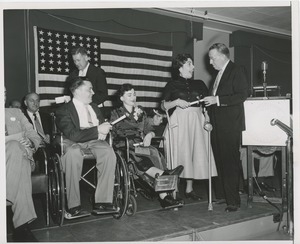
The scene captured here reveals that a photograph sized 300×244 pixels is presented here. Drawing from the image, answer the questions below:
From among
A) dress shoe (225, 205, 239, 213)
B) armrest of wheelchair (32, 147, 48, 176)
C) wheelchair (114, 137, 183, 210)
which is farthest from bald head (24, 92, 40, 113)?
dress shoe (225, 205, 239, 213)

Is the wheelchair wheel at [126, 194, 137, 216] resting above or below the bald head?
below

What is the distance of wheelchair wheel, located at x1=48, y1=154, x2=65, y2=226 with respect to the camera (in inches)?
94.9

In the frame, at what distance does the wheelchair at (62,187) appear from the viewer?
8.00 feet

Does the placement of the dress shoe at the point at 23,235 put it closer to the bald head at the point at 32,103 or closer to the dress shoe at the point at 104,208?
the dress shoe at the point at 104,208

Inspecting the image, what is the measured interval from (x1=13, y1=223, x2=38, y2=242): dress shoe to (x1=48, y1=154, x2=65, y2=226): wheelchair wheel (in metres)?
0.24

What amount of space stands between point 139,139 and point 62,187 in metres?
0.93

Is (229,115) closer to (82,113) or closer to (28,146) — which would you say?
(82,113)

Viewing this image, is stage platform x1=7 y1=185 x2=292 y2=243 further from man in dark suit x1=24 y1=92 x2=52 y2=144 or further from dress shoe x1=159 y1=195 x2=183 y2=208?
man in dark suit x1=24 y1=92 x2=52 y2=144

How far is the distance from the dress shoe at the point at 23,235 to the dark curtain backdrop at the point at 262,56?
5.49 meters

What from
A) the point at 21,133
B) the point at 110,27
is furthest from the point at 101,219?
the point at 110,27

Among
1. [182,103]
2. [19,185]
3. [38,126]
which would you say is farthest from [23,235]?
[38,126]

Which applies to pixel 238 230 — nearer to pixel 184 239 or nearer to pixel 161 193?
pixel 184 239

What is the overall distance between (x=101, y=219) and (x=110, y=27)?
3.59 m

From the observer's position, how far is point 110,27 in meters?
5.31
